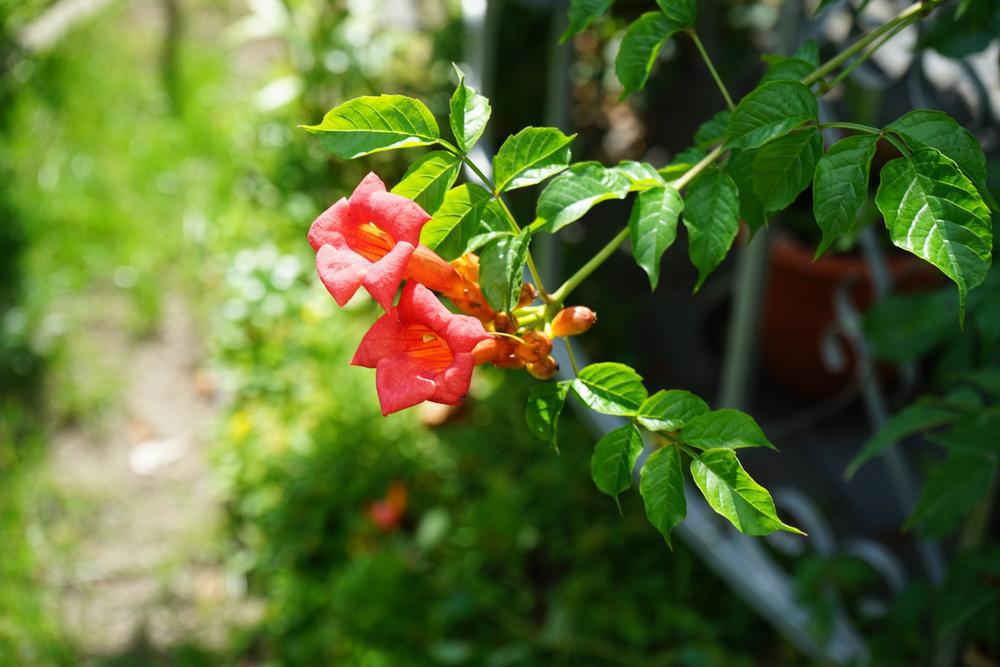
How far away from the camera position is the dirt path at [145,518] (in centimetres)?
291

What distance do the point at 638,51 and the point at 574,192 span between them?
0.70 ft

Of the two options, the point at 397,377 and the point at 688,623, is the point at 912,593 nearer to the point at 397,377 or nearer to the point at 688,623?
the point at 688,623

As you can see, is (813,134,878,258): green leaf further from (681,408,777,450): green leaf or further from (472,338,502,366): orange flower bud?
(472,338,502,366): orange flower bud

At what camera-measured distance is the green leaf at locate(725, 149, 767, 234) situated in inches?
38.9

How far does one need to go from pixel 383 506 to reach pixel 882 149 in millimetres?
1944

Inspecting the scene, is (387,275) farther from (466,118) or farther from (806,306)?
(806,306)

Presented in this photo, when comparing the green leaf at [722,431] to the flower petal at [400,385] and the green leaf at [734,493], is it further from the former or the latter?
the flower petal at [400,385]

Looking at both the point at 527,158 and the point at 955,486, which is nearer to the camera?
the point at 527,158

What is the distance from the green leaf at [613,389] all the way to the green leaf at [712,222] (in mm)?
111

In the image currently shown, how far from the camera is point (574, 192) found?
92 centimetres

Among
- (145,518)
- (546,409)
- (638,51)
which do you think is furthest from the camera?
(145,518)

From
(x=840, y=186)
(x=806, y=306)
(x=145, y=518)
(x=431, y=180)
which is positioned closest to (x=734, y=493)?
(x=840, y=186)

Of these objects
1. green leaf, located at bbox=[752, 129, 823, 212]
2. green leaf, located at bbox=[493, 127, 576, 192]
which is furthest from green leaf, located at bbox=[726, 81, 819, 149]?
green leaf, located at bbox=[493, 127, 576, 192]

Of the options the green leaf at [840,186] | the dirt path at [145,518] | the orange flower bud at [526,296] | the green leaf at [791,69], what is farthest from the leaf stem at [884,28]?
the dirt path at [145,518]
